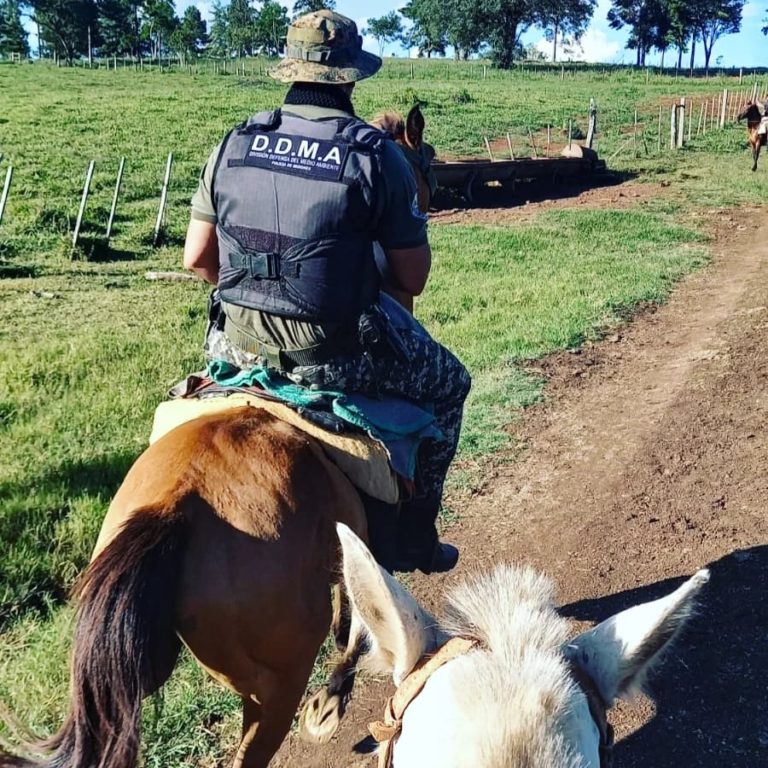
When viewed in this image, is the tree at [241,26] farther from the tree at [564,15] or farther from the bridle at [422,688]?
the bridle at [422,688]

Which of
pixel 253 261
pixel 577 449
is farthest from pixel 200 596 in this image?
pixel 577 449

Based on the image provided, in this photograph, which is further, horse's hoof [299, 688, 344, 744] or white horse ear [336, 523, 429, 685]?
horse's hoof [299, 688, 344, 744]

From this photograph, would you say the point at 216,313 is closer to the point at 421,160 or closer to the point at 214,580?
the point at 214,580

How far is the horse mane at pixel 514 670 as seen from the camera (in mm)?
1536

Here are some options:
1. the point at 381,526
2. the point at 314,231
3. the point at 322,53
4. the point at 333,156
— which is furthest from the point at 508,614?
the point at 322,53

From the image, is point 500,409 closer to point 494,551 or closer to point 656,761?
point 494,551

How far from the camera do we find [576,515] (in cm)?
526

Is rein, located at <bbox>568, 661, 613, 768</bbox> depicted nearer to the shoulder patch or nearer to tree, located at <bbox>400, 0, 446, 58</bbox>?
the shoulder patch

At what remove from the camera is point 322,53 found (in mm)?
2914

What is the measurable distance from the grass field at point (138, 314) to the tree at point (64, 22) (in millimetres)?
60977

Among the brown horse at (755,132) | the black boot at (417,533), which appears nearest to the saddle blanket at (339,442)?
the black boot at (417,533)

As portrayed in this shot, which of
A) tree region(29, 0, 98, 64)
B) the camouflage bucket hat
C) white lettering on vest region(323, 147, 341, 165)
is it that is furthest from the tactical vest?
tree region(29, 0, 98, 64)

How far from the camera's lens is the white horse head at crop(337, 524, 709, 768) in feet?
5.15

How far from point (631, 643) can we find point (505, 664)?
30cm
